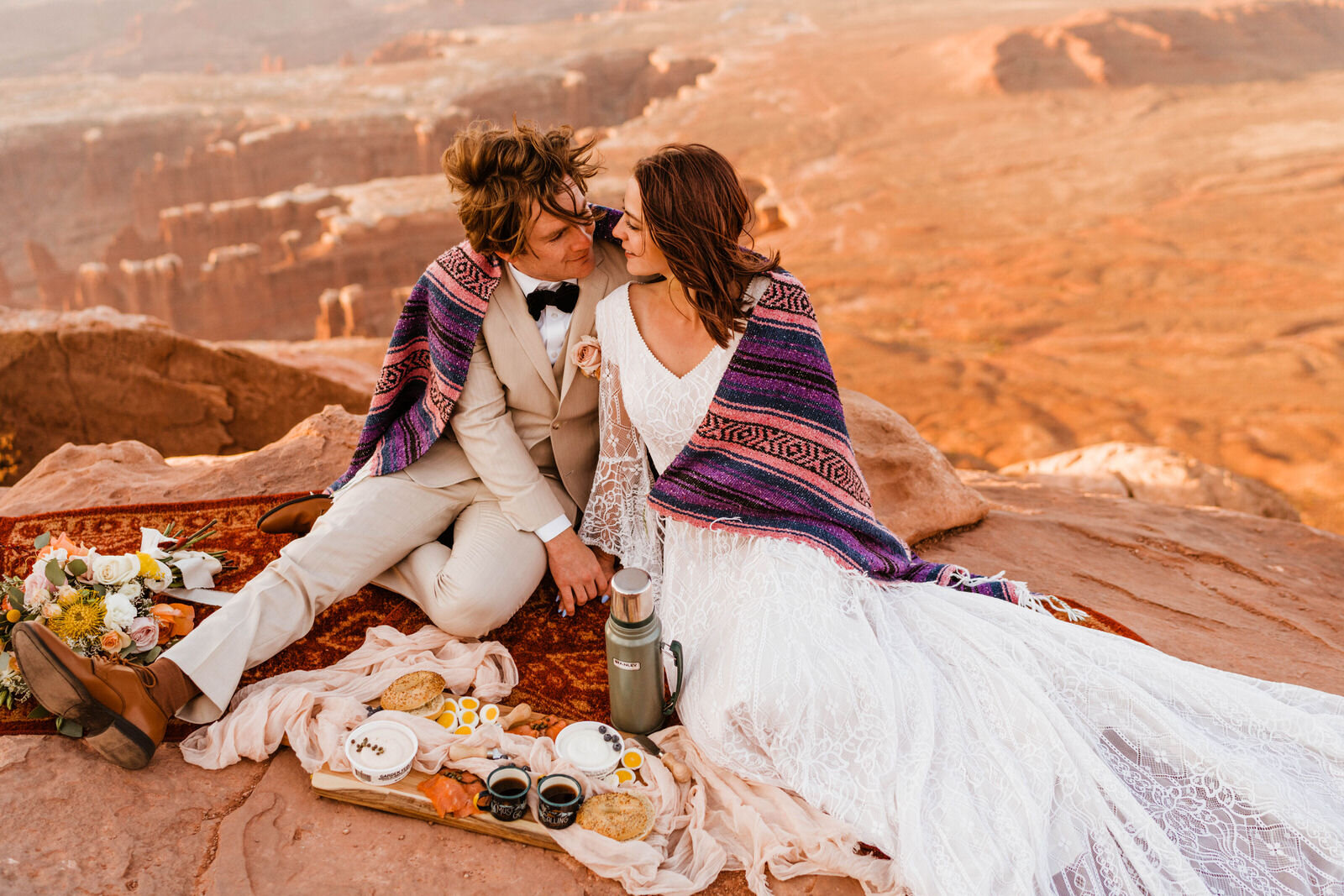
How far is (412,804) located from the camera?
7.38 feet

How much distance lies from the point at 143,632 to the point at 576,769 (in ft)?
4.53

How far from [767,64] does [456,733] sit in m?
30.8

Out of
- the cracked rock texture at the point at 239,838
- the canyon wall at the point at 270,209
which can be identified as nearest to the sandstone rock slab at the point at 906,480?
the cracked rock texture at the point at 239,838

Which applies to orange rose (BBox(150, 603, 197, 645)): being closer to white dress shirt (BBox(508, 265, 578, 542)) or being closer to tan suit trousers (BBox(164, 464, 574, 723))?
tan suit trousers (BBox(164, 464, 574, 723))

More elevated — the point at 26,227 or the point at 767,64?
the point at 767,64

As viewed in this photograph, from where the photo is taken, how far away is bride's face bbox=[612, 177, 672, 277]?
243cm

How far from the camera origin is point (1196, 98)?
2208 centimetres

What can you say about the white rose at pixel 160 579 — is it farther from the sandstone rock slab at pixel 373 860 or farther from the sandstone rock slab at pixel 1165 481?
the sandstone rock slab at pixel 1165 481

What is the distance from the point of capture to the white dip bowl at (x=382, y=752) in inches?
88.8

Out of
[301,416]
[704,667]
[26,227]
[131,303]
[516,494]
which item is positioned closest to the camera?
[704,667]

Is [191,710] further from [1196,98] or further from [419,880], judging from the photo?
[1196,98]

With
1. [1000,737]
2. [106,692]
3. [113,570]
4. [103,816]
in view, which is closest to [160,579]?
[113,570]

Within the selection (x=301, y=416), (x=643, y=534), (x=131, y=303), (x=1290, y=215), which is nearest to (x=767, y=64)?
(x=1290, y=215)

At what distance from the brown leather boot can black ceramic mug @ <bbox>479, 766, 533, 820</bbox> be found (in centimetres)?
89
